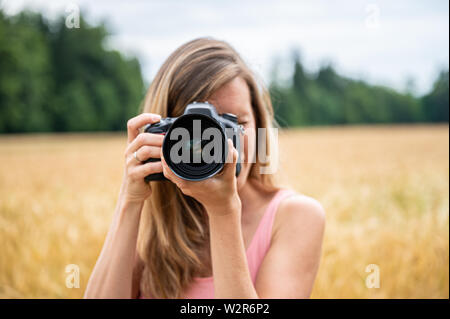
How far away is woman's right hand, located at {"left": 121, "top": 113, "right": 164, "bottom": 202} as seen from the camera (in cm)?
95

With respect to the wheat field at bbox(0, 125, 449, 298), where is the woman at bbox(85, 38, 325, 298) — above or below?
above

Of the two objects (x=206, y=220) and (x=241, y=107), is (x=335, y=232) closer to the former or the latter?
(x=206, y=220)

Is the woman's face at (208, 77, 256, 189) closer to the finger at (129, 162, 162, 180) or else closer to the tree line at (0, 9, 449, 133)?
the finger at (129, 162, 162, 180)

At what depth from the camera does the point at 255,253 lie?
105 centimetres

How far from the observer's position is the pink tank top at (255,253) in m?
1.05

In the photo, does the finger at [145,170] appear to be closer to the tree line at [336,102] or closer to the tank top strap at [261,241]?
the tank top strap at [261,241]

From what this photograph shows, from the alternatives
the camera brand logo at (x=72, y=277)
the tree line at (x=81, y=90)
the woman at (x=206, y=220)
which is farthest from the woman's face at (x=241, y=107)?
the tree line at (x=81, y=90)

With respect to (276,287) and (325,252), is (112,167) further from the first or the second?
(276,287)

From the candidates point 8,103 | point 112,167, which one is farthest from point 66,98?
point 112,167

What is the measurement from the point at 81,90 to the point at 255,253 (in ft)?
39.2

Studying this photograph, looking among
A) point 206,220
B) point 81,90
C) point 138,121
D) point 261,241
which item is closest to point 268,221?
point 261,241

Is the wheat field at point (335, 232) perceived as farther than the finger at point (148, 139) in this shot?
Yes

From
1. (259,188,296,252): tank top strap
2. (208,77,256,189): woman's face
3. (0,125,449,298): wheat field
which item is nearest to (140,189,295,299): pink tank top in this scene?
(259,188,296,252): tank top strap

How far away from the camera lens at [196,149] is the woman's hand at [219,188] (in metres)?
0.02
